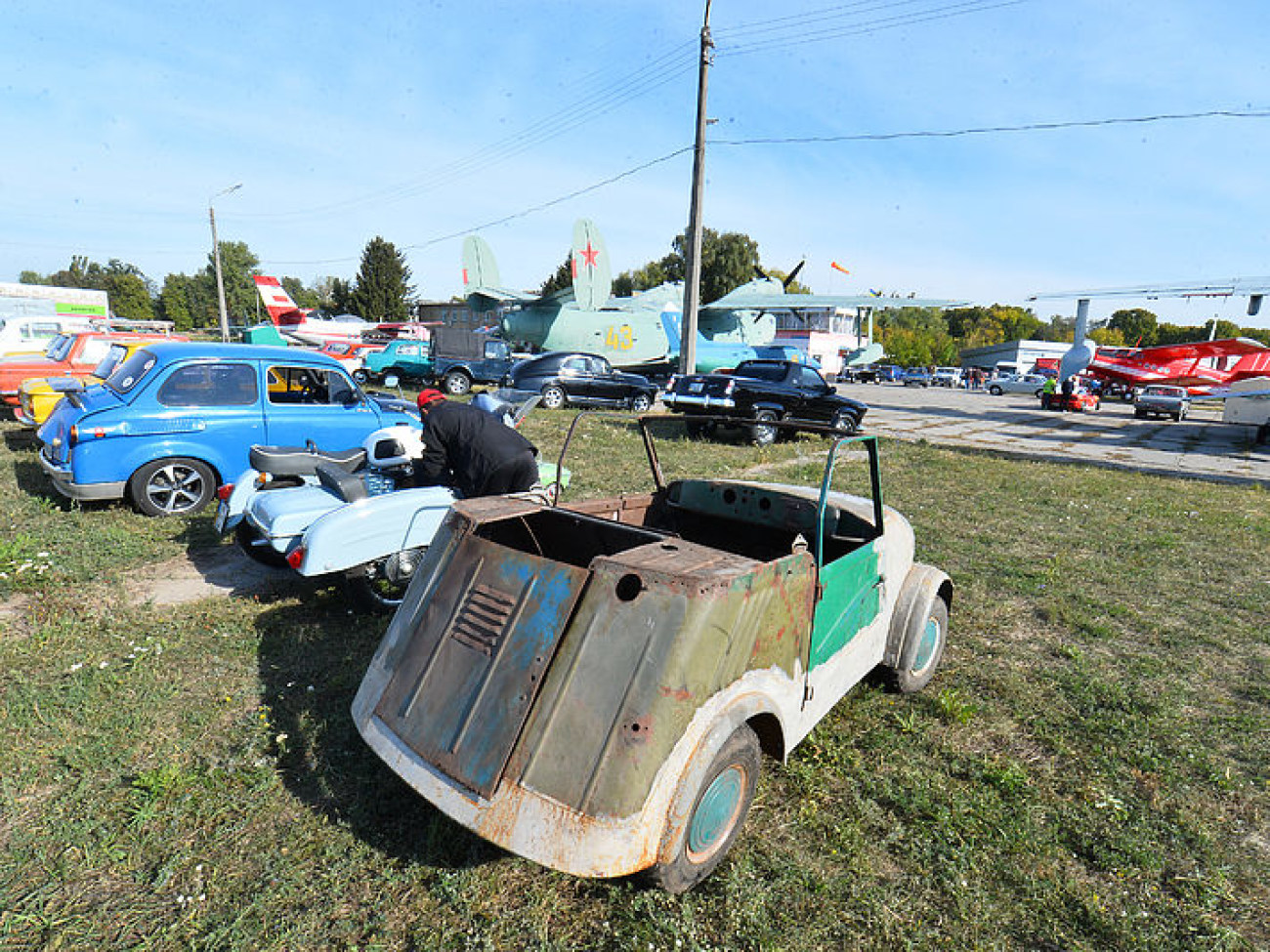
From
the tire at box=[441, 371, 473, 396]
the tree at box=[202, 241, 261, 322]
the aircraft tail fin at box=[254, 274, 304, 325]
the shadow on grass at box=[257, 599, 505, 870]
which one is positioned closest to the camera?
the shadow on grass at box=[257, 599, 505, 870]

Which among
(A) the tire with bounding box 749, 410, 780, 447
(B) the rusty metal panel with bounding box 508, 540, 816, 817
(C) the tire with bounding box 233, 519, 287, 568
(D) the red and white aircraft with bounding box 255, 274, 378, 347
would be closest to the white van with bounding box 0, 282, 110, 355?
(D) the red and white aircraft with bounding box 255, 274, 378, 347

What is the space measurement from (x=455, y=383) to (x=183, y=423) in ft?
44.6

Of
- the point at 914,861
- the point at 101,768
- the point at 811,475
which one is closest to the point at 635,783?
the point at 914,861

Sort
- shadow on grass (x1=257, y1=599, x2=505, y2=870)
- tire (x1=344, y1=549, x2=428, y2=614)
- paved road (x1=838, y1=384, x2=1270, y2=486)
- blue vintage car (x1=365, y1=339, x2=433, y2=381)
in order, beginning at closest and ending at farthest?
shadow on grass (x1=257, y1=599, x2=505, y2=870), tire (x1=344, y1=549, x2=428, y2=614), paved road (x1=838, y1=384, x2=1270, y2=486), blue vintage car (x1=365, y1=339, x2=433, y2=381)

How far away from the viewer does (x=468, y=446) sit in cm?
476

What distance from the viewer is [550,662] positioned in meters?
2.20

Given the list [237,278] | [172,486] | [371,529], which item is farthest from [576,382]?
[237,278]

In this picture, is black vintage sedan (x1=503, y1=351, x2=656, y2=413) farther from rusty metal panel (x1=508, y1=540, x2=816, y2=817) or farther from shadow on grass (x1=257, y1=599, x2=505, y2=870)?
rusty metal panel (x1=508, y1=540, x2=816, y2=817)

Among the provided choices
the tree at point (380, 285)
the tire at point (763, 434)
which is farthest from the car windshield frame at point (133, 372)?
the tree at point (380, 285)

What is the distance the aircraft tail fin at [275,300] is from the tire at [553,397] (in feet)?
78.7

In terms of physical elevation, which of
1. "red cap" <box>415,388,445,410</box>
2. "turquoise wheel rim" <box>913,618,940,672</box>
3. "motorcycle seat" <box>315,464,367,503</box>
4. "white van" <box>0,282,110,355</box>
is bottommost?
"turquoise wheel rim" <box>913,618,940,672</box>

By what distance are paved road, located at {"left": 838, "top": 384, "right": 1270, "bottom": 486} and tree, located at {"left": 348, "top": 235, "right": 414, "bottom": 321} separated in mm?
52157

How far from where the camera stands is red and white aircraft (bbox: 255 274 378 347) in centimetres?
3020

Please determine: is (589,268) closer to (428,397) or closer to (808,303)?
(808,303)
